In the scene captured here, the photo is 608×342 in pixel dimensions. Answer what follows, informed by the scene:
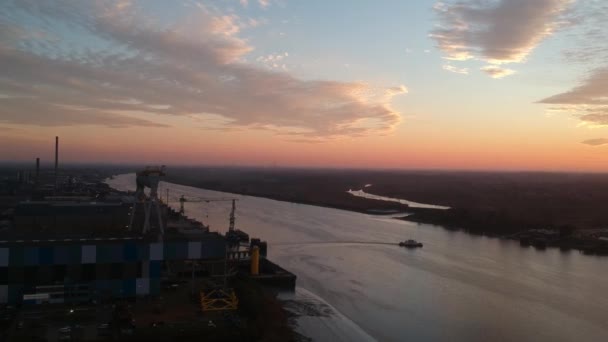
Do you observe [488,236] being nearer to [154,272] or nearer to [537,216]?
[537,216]

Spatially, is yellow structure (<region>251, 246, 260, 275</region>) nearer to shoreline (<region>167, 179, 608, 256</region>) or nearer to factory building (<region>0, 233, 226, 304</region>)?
factory building (<region>0, 233, 226, 304</region>)

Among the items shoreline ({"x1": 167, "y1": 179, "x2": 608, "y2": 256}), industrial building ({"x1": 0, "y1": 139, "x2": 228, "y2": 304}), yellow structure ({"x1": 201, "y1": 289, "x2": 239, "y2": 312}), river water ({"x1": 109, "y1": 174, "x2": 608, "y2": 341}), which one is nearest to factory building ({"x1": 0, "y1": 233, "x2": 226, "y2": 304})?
industrial building ({"x1": 0, "y1": 139, "x2": 228, "y2": 304})

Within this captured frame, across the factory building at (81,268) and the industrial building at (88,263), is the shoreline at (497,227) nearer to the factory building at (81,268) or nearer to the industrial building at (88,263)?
the industrial building at (88,263)

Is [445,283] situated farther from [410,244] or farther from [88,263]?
[88,263]

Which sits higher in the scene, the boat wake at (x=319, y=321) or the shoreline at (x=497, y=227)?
the shoreline at (x=497, y=227)

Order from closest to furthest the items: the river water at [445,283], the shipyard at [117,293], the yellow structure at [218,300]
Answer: the shipyard at [117,293], the yellow structure at [218,300], the river water at [445,283]

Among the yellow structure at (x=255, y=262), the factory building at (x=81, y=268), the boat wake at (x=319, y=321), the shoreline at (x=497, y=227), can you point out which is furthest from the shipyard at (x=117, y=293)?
the shoreline at (x=497, y=227)

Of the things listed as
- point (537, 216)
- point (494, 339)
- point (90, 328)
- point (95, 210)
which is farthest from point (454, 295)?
point (537, 216)
